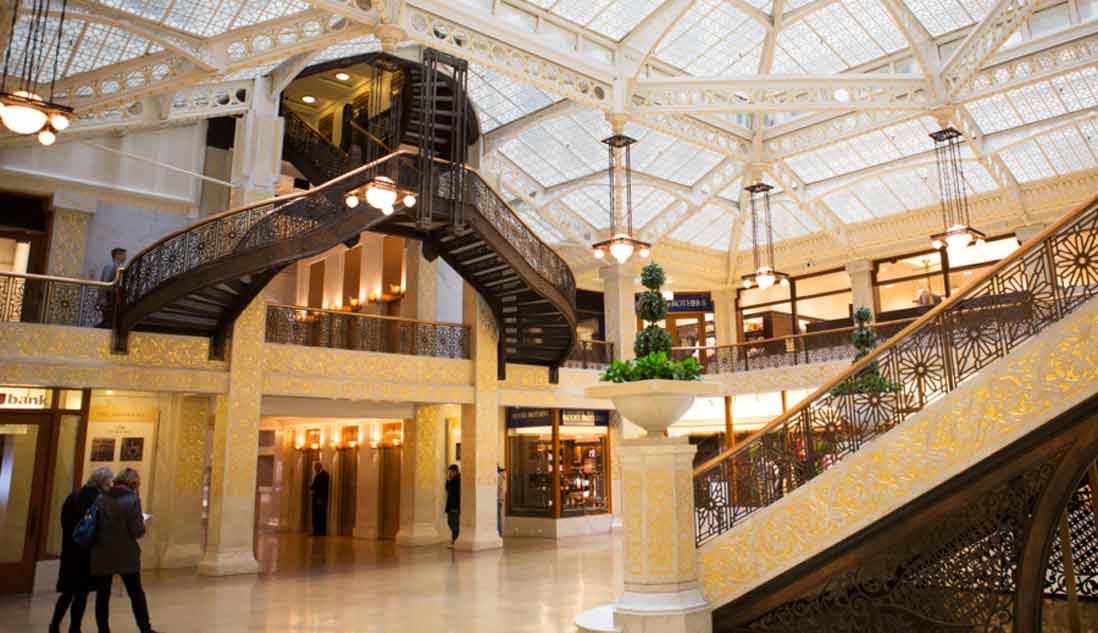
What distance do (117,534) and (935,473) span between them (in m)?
6.14

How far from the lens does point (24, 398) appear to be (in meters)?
10.7

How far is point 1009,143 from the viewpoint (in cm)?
1627

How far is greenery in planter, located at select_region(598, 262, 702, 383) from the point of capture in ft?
20.6

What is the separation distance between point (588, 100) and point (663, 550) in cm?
826

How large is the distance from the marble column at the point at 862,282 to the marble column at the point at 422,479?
37.8 ft

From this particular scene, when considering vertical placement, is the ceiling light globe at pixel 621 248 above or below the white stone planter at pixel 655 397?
above

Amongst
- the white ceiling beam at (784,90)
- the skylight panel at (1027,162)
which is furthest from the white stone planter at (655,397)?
the skylight panel at (1027,162)

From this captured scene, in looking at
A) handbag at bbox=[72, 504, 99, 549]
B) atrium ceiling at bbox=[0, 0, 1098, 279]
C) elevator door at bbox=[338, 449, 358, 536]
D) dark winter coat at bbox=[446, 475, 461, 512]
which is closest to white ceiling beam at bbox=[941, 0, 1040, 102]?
atrium ceiling at bbox=[0, 0, 1098, 279]

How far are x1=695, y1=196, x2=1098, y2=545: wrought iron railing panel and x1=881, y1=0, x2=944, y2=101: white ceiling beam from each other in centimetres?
810

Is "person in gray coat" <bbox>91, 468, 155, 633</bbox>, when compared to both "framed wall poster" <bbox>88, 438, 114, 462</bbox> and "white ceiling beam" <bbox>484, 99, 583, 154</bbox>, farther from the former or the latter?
"white ceiling beam" <bbox>484, 99, 583, 154</bbox>

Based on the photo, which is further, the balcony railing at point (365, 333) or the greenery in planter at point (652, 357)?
the balcony railing at point (365, 333)

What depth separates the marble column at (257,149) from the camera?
1293cm

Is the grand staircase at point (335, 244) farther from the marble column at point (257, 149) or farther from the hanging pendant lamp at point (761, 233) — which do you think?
the hanging pendant lamp at point (761, 233)

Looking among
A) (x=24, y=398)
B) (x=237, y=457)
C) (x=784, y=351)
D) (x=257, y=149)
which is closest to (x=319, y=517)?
(x=237, y=457)
